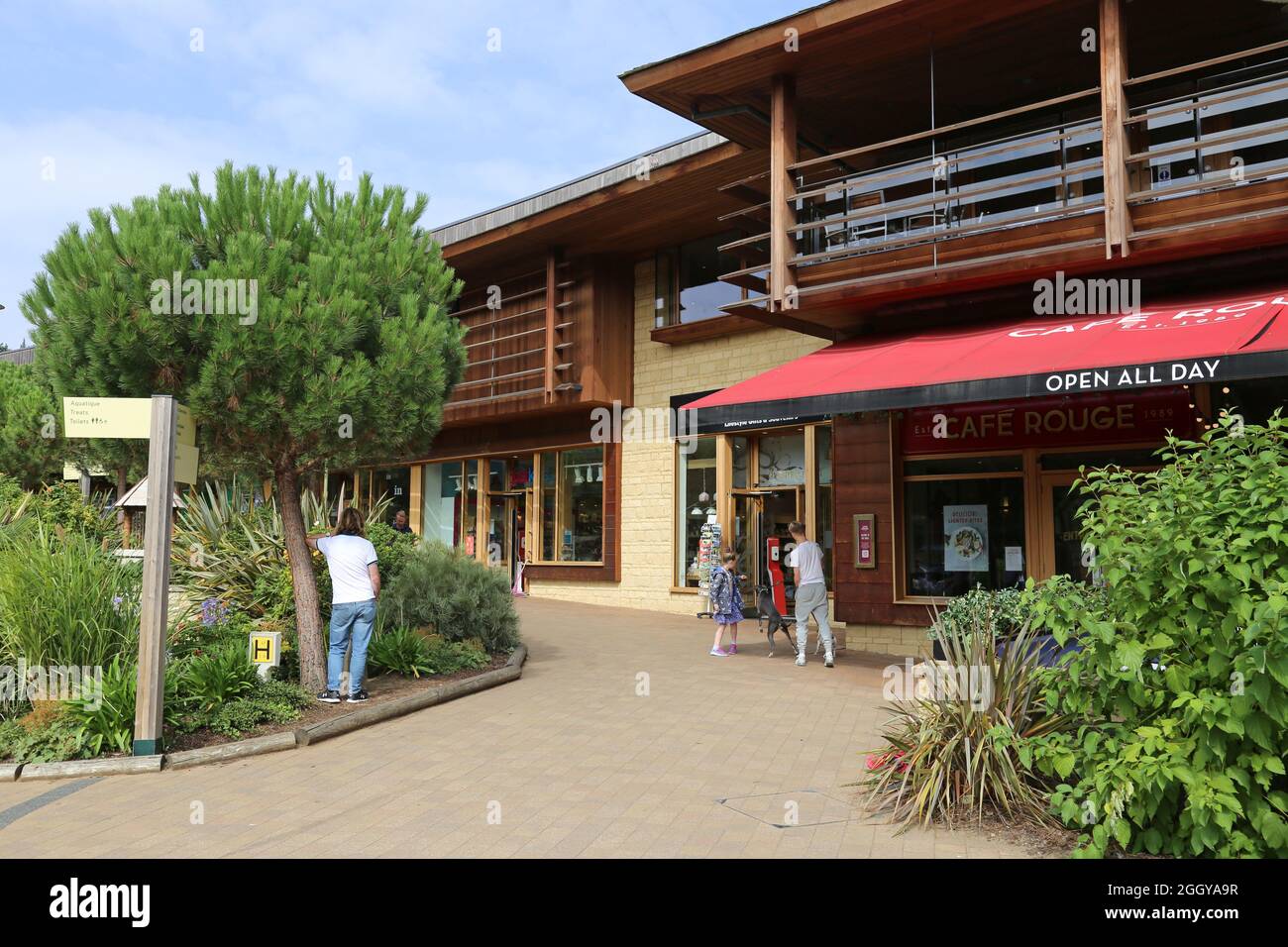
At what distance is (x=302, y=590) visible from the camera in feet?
28.3

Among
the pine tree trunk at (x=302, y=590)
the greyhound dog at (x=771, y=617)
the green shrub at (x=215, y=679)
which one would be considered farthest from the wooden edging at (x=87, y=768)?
the greyhound dog at (x=771, y=617)

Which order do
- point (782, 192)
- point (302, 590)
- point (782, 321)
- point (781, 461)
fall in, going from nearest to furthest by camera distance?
point (302, 590) → point (782, 192) → point (782, 321) → point (781, 461)

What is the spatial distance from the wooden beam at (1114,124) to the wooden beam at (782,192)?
3.46 m

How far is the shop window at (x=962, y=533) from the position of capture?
1138cm

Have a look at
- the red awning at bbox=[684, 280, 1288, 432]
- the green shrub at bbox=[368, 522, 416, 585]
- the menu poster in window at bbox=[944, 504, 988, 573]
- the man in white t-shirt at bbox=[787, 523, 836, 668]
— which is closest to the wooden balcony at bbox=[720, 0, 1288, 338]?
the red awning at bbox=[684, 280, 1288, 432]

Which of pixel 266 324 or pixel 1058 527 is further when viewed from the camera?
pixel 1058 527

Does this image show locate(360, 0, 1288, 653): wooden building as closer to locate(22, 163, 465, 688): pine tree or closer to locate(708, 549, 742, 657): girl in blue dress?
locate(708, 549, 742, 657): girl in blue dress

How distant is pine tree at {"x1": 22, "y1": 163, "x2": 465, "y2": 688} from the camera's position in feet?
24.4

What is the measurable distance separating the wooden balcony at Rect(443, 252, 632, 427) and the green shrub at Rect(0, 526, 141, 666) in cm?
995

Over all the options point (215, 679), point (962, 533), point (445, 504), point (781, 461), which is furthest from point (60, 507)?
point (962, 533)

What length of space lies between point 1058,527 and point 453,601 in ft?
23.4

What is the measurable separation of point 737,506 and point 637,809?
1122 centimetres

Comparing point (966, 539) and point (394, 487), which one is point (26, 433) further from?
point (966, 539)

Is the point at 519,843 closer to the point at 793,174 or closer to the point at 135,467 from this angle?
the point at 135,467
